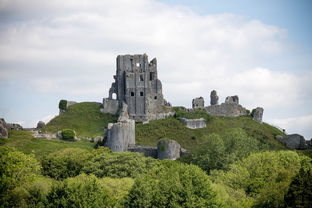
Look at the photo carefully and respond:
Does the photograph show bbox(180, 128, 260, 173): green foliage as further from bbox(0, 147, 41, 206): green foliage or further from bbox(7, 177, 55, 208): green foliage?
bbox(7, 177, 55, 208): green foliage

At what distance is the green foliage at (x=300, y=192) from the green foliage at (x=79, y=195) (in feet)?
54.2

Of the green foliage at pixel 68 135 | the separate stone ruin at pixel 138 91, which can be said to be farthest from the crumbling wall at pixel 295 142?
the green foliage at pixel 68 135

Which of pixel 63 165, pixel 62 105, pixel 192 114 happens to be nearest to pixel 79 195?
pixel 63 165

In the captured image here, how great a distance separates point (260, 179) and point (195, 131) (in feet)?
119

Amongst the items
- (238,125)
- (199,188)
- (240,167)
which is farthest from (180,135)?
(199,188)

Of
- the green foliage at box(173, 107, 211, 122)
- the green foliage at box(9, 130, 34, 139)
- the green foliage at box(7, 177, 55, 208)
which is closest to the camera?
the green foliage at box(7, 177, 55, 208)

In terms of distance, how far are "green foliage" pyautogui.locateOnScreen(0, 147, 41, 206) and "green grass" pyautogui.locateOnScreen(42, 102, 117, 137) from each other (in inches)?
1274

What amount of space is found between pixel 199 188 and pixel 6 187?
2043cm

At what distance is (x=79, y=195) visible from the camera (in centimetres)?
6056

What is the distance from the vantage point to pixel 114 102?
11425 cm

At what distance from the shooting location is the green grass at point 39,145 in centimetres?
8832

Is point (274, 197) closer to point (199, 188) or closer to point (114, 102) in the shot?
point (199, 188)

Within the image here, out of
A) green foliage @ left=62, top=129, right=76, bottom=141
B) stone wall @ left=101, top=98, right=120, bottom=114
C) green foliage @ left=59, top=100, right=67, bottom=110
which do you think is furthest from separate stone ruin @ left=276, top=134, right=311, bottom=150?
green foliage @ left=59, top=100, right=67, bottom=110

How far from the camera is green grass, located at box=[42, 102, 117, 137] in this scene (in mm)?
106725
